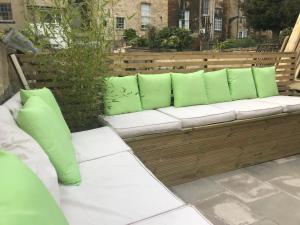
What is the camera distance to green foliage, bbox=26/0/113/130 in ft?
8.83

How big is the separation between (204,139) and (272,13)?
52.8 ft

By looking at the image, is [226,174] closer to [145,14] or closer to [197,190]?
[197,190]

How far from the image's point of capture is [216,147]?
314 cm

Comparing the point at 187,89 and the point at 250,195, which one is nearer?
the point at 250,195

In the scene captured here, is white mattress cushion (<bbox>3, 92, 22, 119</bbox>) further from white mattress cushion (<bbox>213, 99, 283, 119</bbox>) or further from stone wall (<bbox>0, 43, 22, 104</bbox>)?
white mattress cushion (<bbox>213, 99, 283, 119</bbox>)

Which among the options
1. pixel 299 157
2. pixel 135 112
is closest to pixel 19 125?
pixel 135 112

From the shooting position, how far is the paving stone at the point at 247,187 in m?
2.71

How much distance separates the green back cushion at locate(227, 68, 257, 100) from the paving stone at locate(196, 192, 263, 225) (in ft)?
4.95

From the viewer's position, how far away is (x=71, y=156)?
1.76 meters

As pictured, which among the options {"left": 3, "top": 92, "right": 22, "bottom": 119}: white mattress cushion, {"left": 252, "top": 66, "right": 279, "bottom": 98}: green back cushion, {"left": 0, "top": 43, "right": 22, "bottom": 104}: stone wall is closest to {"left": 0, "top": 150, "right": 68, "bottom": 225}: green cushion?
{"left": 3, "top": 92, "right": 22, "bottom": 119}: white mattress cushion

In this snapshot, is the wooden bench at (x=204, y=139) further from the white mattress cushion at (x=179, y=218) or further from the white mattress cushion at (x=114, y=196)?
the white mattress cushion at (x=179, y=218)

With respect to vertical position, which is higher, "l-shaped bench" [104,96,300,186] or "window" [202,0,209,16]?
"window" [202,0,209,16]

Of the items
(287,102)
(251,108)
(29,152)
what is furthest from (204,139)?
(29,152)

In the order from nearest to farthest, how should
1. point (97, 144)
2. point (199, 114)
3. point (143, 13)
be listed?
point (97, 144)
point (199, 114)
point (143, 13)
